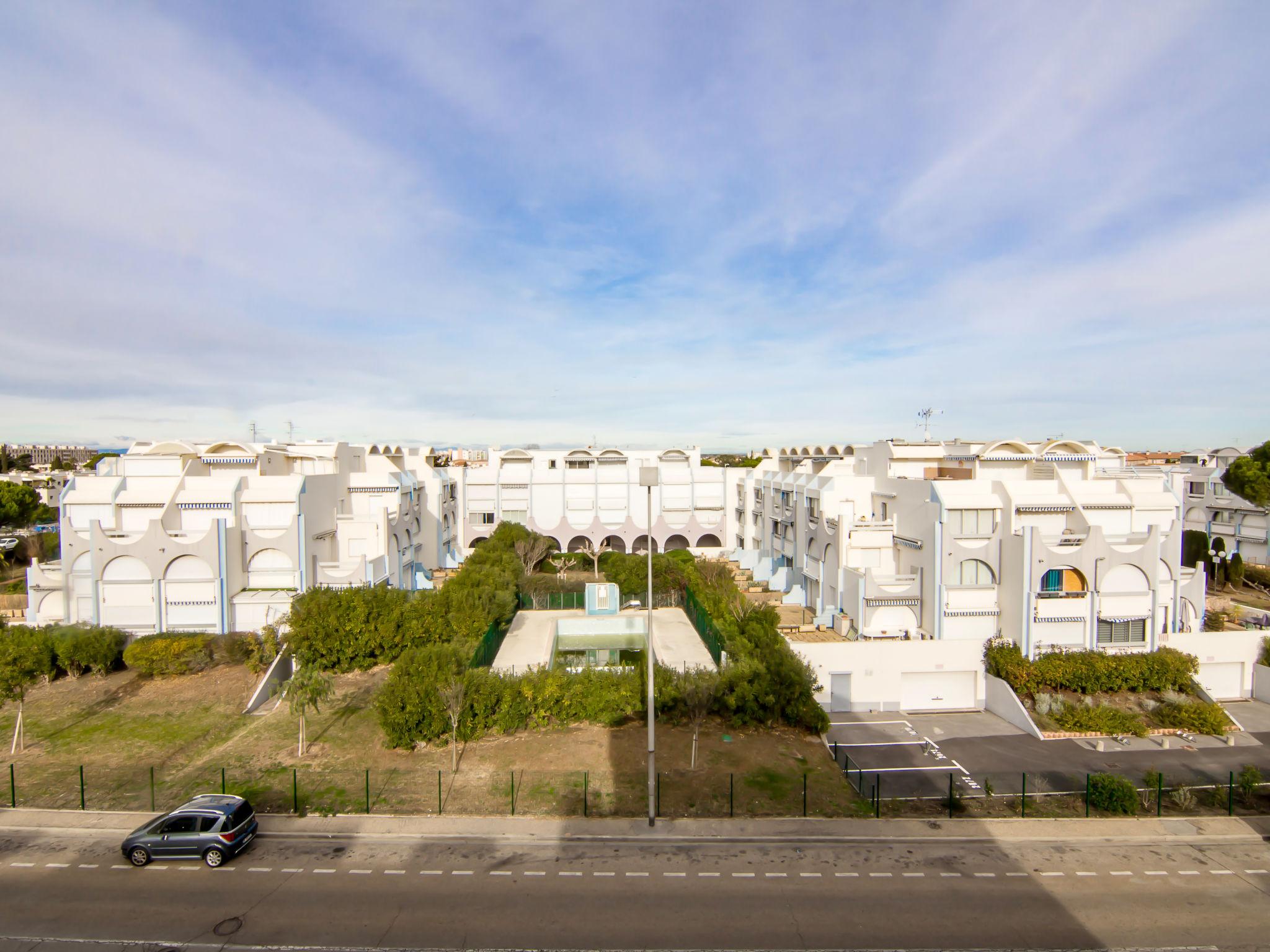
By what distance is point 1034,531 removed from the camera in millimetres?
30375

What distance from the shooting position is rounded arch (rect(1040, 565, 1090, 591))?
103 ft

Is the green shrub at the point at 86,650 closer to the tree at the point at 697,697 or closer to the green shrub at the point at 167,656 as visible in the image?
the green shrub at the point at 167,656

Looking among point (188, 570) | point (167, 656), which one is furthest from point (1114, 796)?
point (188, 570)

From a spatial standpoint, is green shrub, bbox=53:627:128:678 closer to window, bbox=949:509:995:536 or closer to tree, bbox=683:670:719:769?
tree, bbox=683:670:719:769

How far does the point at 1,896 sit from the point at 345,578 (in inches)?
911

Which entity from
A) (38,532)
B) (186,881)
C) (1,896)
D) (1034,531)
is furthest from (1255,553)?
(38,532)

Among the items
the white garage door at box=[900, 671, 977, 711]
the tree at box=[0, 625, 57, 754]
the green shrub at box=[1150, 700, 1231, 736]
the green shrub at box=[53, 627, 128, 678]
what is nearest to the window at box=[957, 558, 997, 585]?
the white garage door at box=[900, 671, 977, 711]

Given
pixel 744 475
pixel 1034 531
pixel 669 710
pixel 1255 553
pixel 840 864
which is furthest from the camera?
pixel 744 475

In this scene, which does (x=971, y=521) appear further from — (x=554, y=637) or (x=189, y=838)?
(x=189, y=838)

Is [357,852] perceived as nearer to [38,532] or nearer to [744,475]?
[744,475]

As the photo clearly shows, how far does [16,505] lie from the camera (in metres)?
51.2

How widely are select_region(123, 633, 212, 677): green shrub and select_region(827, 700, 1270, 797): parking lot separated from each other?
91.4 feet

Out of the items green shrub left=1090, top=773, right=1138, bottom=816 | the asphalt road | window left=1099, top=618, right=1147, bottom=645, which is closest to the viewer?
the asphalt road

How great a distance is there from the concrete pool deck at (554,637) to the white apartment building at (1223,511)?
44.5 metres
